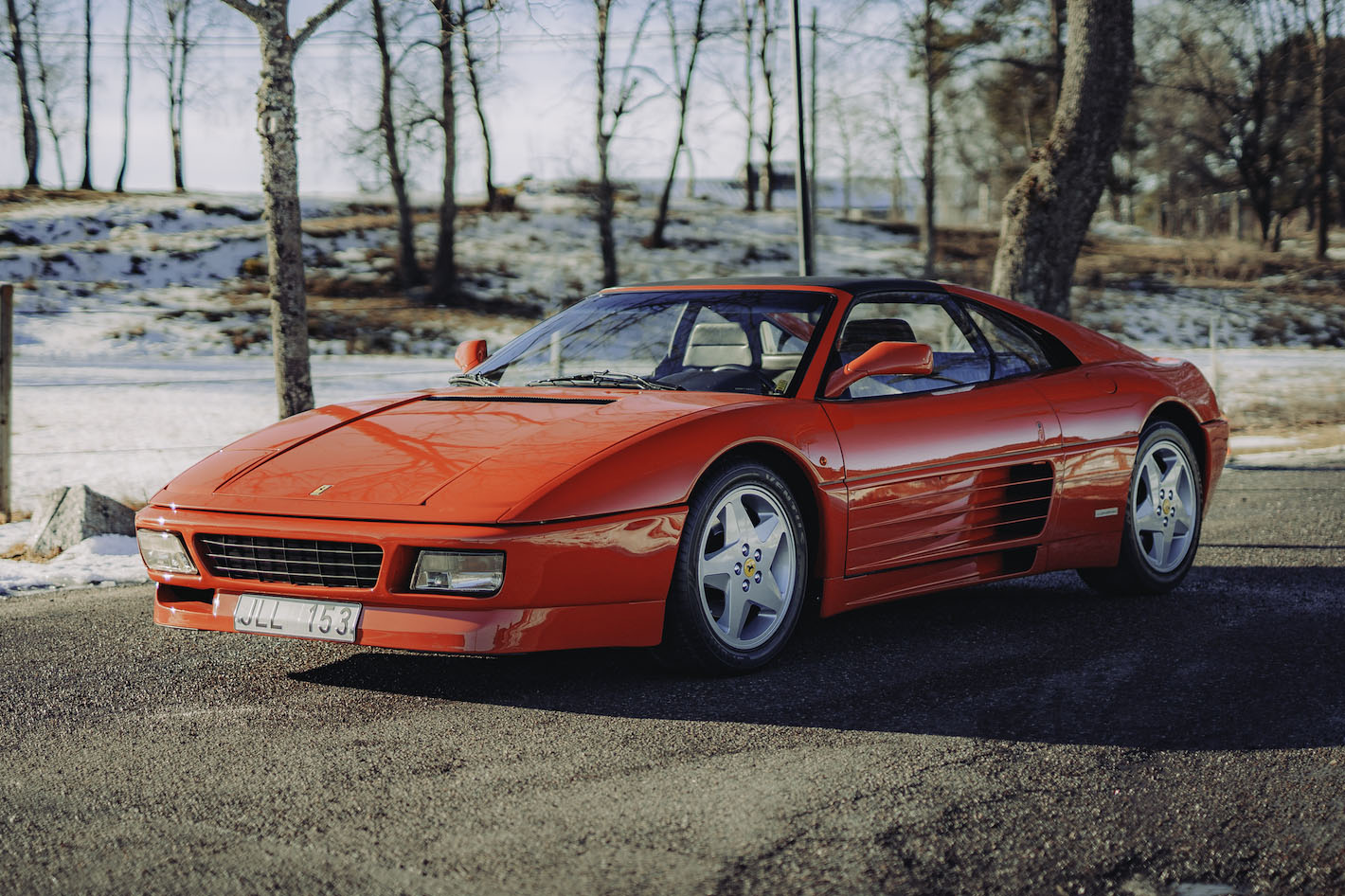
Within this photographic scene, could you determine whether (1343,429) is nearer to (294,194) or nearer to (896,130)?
(294,194)

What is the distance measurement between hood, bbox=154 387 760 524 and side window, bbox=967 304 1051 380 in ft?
4.83

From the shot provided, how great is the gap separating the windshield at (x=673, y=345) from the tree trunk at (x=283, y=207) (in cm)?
375

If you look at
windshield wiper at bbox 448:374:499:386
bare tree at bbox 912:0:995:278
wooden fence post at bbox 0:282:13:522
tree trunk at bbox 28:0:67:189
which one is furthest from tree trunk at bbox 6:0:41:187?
windshield wiper at bbox 448:374:499:386

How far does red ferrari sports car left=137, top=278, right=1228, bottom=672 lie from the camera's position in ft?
12.4

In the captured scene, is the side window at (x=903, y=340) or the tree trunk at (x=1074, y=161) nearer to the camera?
the side window at (x=903, y=340)

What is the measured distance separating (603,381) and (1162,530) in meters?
2.64

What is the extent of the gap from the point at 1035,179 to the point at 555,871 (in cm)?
1116

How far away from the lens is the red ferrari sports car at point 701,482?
3.78 meters

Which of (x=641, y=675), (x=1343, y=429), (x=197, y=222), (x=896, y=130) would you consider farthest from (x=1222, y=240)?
(x=641, y=675)

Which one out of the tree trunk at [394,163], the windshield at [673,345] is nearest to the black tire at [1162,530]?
the windshield at [673,345]

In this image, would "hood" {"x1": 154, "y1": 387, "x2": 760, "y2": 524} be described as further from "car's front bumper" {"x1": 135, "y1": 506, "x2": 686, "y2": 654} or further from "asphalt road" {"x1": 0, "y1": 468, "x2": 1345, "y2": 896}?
"asphalt road" {"x1": 0, "y1": 468, "x2": 1345, "y2": 896}

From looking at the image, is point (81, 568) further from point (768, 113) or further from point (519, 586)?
point (768, 113)

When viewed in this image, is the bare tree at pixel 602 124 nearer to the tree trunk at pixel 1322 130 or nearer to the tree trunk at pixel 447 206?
the tree trunk at pixel 447 206

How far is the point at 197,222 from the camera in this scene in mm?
38094
